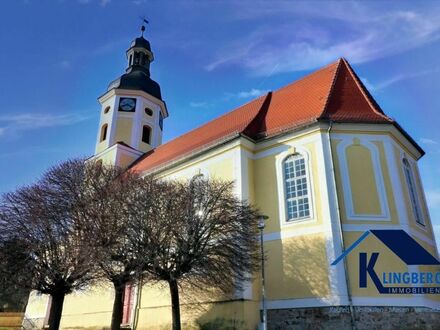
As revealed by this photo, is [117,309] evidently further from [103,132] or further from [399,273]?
[103,132]

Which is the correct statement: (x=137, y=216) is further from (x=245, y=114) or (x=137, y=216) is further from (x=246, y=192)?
(x=245, y=114)

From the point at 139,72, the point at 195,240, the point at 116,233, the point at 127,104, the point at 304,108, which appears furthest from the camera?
the point at 139,72

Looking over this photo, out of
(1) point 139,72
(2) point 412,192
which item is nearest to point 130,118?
(1) point 139,72

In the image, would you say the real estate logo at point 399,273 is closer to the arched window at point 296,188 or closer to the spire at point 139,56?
the arched window at point 296,188

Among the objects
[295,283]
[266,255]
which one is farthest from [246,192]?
[295,283]

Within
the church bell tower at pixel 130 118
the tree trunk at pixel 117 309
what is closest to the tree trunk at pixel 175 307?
the tree trunk at pixel 117 309

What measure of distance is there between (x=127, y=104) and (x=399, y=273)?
2201 cm

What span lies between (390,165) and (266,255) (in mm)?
5902

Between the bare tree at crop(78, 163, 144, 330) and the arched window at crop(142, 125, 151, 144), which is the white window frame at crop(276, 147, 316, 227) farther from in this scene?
the arched window at crop(142, 125, 151, 144)

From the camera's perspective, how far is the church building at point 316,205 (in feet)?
42.1

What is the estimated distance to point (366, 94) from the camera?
56.4 ft

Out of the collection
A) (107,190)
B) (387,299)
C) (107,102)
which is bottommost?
(387,299)

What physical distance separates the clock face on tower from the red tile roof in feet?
27.5

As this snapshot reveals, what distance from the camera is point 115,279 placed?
13688 mm
